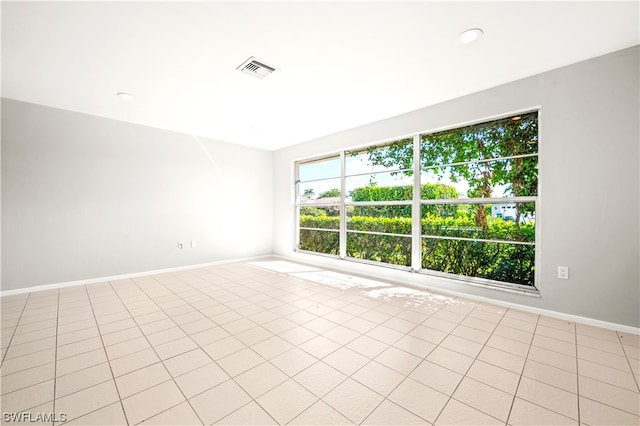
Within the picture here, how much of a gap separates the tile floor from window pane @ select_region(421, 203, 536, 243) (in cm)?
94

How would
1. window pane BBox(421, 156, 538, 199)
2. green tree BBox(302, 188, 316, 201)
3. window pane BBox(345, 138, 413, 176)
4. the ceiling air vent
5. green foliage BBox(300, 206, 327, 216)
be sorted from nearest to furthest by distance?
the ceiling air vent < window pane BBox(421, 156, 538, 199) < window pane BBox(345, 138, 413, 176) < green foliage BBox(300, 206, 327, 216) < green tree BBox(302, 188, 316, 201)

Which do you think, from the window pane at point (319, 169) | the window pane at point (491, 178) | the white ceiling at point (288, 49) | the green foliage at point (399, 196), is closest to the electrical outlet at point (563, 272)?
the window pane at point (491, 178)

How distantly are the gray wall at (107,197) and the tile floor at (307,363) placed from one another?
821 millimetres

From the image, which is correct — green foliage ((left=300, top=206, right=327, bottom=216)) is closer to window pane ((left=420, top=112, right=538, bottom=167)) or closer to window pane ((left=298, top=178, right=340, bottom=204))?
window pane ((left=298, top=178, right=340, bottom=204))

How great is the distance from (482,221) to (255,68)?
3.44m

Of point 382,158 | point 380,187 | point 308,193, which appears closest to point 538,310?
point 380,187

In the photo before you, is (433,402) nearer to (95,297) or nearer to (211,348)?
(211,348)

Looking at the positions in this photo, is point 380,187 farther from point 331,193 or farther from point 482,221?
point 482,221

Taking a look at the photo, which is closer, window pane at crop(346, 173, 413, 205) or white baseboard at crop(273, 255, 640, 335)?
white baseboard at crop(273, 255, 640, 335)

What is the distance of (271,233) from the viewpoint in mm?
6637

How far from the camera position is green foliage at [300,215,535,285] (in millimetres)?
3240

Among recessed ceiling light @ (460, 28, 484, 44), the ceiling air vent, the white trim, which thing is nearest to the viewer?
recessed ceiling light @ (460, 28, 484, 44)

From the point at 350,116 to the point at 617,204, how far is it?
11.0 ft

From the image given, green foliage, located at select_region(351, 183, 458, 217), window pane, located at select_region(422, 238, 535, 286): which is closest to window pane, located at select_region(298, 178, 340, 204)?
green foliage, located at select_region(351, 183, 458, 217)
